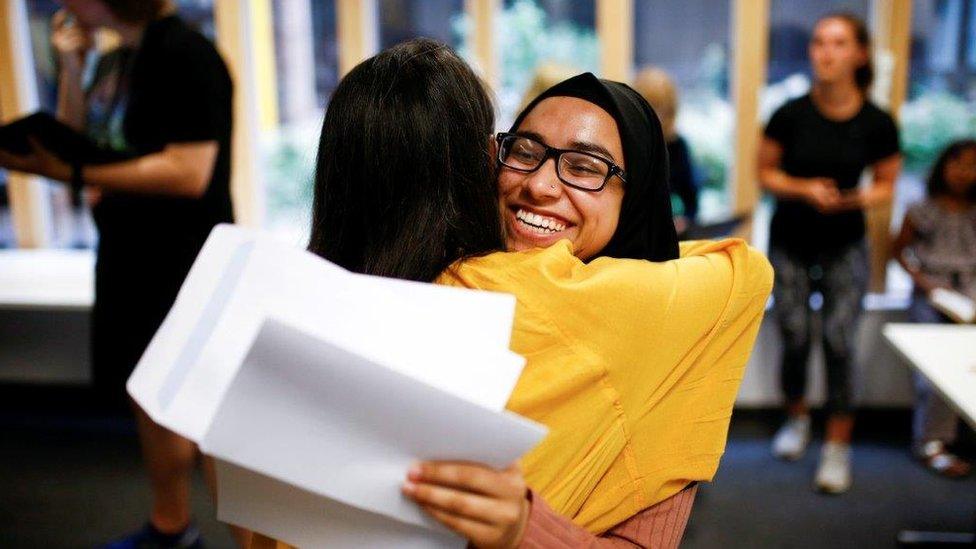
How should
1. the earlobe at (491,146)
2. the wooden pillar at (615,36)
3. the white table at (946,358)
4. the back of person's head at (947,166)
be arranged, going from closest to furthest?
the earlobe at (491,146), the white table at (946,358), the back of person's head at (947,166), the wooden pillar at (615,36)

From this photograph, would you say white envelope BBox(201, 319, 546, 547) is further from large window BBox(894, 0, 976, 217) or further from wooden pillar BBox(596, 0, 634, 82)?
large window BBox(894, 0, 976, 217)

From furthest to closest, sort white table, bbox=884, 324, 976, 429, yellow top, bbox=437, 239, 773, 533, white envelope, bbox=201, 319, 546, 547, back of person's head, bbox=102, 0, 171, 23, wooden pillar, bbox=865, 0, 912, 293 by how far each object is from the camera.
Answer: wooden pillar, bbox=865, 0, 912, 293
back of person's head, bbox=102, 0, 171, 23
white table, bbox=884, 324, 976, 429
yellow top, bbox=437, 239, 773, 533
white envelope, bbox=201, 319, 546, 547

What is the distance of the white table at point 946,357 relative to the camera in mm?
1833

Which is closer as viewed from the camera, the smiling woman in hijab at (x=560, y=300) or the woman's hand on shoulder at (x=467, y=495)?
the woman's hand on shoulder at (x=467, y=495)

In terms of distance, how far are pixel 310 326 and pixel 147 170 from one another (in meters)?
1.55

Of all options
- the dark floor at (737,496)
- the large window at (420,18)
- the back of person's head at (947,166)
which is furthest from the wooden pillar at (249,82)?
the back of person's head at (947,166)

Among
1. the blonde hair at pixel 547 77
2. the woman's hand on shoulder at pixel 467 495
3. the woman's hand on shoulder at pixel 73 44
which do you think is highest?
the woman's hand on shoulder at pixel 73 44

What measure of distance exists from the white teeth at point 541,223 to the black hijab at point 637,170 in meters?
0.09

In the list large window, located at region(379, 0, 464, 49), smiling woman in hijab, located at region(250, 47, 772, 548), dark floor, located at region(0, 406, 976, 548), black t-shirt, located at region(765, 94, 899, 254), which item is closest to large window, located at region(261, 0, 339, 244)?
large window, located at region(379, 0, 464, 49)

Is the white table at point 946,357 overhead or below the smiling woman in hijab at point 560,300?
below

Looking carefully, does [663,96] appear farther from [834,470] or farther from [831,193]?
[834,470]

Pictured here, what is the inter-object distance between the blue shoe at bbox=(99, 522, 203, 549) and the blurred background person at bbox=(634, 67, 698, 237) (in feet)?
6.27

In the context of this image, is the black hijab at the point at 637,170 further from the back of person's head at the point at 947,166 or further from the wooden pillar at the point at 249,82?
the wooden pillar at the point at 249,82

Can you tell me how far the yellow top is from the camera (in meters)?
0.79
